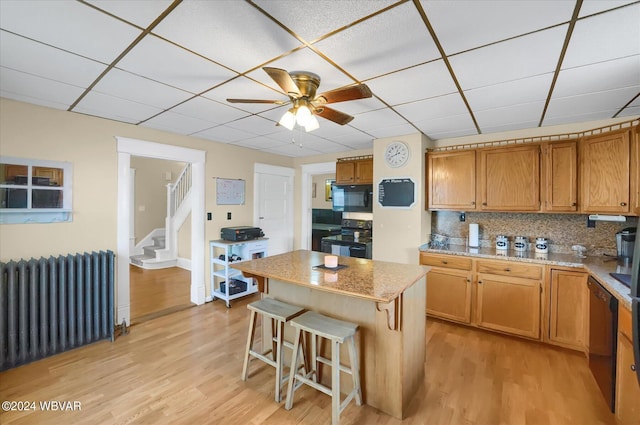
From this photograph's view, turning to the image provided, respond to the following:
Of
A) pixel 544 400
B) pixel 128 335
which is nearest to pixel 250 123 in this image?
pixel 128 335

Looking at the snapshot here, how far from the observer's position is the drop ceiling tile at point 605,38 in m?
A: 1.28

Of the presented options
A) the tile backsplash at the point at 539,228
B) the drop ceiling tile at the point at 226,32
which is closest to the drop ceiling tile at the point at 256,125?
the drop ceiling tile at the point at 226,32

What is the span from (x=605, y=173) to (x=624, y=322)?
5.02 feet

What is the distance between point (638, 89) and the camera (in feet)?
6.72

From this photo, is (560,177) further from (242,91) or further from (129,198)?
(129,198)

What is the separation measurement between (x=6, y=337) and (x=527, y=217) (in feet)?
17.1

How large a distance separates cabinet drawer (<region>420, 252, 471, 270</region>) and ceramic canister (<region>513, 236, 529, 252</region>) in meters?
0.64

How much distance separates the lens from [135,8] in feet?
4.13

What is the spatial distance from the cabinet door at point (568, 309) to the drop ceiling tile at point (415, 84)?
2106mm

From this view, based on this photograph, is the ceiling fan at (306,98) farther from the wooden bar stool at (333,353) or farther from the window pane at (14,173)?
the window pane at (14,173)

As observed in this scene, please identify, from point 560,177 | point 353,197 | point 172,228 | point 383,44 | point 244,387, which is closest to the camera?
point 383,44

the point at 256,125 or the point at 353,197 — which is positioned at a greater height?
the point at 256,125

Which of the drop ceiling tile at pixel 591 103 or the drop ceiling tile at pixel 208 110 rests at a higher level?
the drop ceiling tile at pixel 208 110

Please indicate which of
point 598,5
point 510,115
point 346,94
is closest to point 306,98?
point 346,94
